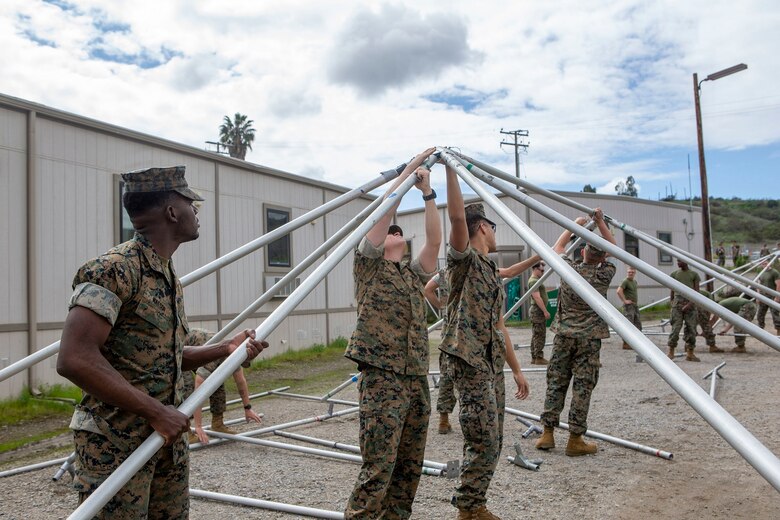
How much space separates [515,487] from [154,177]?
3910 mm

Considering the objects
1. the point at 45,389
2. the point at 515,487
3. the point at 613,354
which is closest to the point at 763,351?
the point at 613,354

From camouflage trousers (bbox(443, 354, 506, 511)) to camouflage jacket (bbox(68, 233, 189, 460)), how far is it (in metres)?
2.10

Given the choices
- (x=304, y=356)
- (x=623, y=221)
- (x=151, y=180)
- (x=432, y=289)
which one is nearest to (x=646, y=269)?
(x=151, y=180)

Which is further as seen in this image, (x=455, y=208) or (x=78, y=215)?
(x=78, y=215)

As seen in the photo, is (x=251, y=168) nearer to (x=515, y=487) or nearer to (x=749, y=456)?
(x=515, y=487)

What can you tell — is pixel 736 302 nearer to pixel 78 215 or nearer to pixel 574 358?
pixel 574 358

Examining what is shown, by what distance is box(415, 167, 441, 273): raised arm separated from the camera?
12.3ft

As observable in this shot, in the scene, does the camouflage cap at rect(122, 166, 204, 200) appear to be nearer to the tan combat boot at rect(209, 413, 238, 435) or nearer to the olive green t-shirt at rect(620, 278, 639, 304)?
the tan combat boot at rect(209, 413, 238, 435)

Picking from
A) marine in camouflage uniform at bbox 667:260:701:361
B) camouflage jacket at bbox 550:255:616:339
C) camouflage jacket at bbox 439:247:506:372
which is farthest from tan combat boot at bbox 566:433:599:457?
marine in camouflage uniform at bbox 667:260:701:361

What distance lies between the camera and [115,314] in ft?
6.86

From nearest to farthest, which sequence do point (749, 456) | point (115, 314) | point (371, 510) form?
point (749, 456) < point (115, 314) < point (371, 510)

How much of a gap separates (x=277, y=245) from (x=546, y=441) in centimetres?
994

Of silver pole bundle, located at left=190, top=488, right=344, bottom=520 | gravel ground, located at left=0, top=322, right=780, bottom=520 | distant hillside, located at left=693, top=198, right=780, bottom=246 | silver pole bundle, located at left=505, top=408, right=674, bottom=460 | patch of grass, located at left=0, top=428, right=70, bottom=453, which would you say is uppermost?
distant hillside, located at left=693, top=198, right=780, bottom=246

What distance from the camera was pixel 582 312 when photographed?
5871 mm
